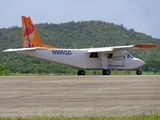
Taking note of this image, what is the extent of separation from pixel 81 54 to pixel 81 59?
17.3 inches

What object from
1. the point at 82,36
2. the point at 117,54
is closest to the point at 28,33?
the point at 117,54

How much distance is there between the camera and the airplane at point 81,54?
139 feet

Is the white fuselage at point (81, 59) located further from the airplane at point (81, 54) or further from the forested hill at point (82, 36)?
the forested hill at point (82, 36)

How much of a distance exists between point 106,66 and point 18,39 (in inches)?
3544

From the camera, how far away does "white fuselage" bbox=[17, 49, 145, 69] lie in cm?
4209

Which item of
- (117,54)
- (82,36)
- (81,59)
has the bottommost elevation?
(81,59)

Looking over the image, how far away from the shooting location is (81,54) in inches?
1769

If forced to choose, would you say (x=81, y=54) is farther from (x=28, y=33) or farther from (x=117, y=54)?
(x=28, y=33)

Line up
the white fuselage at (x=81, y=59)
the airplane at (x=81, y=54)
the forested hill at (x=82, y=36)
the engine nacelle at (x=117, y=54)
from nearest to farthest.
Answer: the white fuselage at (x=81, y=59), the airplane at (x=81, y=54), the engine nacelle at (x=117, y=54), the forested hill at (x=82, y=36)

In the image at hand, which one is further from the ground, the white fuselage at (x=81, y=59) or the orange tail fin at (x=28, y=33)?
the orange tail fin at (x=28, y=33)

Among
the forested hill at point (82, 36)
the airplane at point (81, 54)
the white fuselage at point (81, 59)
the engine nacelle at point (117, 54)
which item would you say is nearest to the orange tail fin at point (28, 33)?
the airplane at point (81, 54)

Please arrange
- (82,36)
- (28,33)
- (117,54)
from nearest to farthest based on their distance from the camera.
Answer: (28,33) < (117,54) < (82,36)

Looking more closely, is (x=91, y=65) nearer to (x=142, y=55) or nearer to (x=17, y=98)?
(x=17, y=98)

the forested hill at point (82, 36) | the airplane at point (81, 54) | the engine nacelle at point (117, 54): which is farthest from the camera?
the forested hill at point (82, 36)
